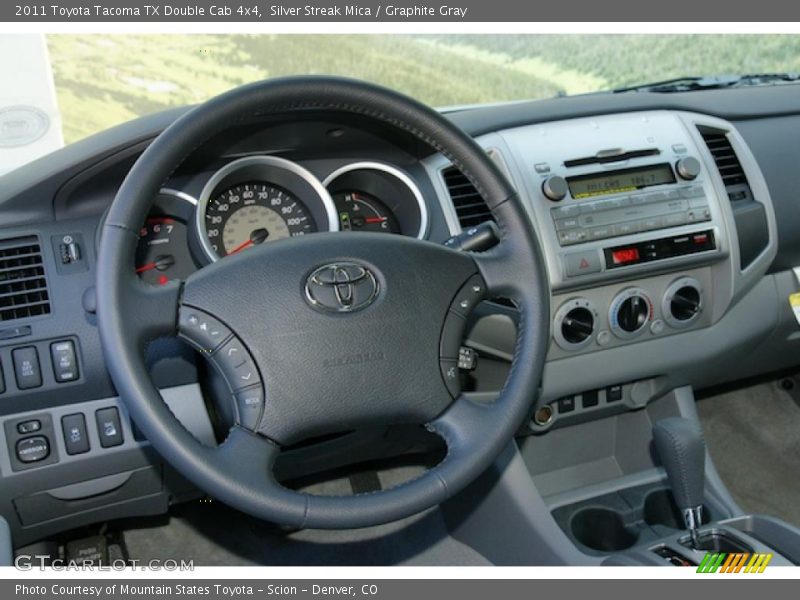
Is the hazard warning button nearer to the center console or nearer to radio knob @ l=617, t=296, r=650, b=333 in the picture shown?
the center console

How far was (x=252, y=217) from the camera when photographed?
6.21ft

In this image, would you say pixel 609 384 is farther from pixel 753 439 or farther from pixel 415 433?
pixel 753 439

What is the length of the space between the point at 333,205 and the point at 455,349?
0.48 metres

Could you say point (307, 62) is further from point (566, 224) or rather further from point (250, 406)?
point (250, 406)

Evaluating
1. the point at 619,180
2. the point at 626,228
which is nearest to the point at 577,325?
the point at 626,228

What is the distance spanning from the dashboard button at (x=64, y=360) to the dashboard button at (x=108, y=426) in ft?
0.31

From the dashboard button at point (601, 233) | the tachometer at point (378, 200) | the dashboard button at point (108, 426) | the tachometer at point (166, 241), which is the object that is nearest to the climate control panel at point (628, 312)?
the dashboard button at point (601, 233)

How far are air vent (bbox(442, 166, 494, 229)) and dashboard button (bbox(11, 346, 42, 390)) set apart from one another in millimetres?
910

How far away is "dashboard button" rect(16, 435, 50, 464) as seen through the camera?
1.80m

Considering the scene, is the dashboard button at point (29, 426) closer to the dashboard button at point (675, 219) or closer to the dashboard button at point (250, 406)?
the dashboard button at point (250, 406)

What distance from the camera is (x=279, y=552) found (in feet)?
8.18

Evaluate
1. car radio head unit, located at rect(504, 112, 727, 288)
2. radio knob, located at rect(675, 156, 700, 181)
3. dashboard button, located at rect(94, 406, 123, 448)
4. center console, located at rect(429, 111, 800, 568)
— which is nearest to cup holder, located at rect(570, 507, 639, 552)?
center console, located at rect(429, 111, 800, 568)

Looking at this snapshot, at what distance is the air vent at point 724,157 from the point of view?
237 centimetres

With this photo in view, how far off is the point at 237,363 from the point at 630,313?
108 cm
